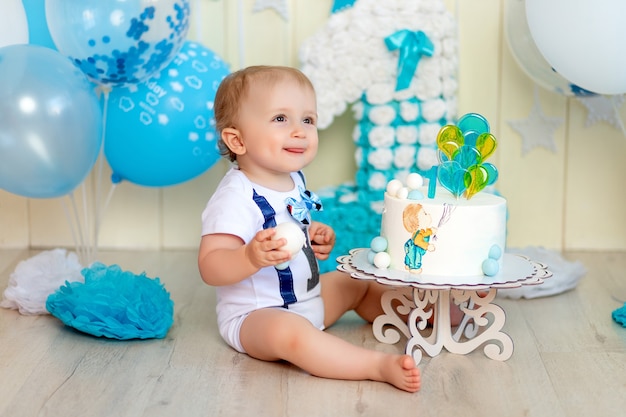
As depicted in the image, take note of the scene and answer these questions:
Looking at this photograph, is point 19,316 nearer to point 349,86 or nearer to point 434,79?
point 349,86

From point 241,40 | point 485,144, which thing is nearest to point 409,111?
point 241,40

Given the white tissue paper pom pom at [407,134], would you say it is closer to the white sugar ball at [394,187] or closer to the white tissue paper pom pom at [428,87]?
the white tissue paper pom pom at [428,87]

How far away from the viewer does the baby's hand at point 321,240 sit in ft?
6.09

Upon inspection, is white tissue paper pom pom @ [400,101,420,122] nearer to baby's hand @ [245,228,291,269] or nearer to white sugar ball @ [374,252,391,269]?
white sugar ball @ [374,252,391,269]

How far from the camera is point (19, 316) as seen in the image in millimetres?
2002

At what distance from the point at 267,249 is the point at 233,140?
28cm

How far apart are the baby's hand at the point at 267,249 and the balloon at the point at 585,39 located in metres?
0.82

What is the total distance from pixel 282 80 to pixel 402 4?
73 cm

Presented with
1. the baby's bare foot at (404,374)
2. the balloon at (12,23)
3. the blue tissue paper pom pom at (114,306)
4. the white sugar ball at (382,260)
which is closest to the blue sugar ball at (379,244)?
the white sugar ball at (382,260)

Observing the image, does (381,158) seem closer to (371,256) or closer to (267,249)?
(371,256)

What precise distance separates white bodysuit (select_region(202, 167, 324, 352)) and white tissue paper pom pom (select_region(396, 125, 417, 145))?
60 cm

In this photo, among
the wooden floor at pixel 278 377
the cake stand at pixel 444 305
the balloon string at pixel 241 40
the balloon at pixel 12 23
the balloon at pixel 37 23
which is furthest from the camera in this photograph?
the balloon string at pixel 241 40

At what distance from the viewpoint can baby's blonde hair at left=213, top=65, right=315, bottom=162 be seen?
172 centimetres

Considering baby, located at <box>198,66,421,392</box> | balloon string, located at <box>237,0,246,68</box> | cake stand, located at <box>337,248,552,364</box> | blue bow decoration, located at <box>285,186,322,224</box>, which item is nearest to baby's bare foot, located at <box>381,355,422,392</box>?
baby, located at <box>198,66,421,392</box>
